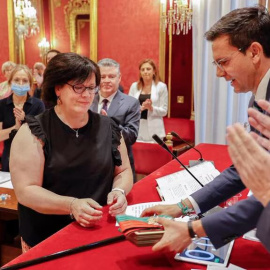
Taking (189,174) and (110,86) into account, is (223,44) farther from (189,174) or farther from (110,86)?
(110,86)

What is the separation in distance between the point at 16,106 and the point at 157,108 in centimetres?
192

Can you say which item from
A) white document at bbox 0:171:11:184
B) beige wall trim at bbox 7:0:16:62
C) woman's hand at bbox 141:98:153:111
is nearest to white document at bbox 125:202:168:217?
white document at bbox 0:171:11:184

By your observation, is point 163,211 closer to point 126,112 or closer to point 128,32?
point 126,112

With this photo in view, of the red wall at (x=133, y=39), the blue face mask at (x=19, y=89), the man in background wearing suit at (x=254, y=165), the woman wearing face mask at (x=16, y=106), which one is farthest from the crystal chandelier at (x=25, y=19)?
the man in background wearing suit at (x=254, y=165)

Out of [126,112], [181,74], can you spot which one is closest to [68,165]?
[126,112]

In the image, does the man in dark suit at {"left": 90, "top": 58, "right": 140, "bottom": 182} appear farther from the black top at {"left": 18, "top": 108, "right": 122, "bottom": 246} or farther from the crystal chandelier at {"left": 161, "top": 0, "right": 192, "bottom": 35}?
the crystal chandelier at {"left": 161, "top": 0, "right": 192, "bottom": 35}

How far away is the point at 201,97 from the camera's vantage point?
5.27 m

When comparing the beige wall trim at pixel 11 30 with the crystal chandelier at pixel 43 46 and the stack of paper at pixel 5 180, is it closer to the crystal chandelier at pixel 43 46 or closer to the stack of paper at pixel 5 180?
the crystal chandelier at pixel 43 46

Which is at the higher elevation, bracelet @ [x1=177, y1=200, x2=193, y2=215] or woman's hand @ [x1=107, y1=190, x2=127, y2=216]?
bracelet @ [x1=177, y1=200, x2=193, y2=215]

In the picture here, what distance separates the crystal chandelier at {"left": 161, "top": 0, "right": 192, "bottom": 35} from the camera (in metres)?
5.24

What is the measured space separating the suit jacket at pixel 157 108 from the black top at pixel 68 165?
2.95m

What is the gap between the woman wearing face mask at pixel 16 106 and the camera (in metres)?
3.49

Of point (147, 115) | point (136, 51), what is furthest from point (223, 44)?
point (136, 51)

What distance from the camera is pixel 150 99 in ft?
16.0
